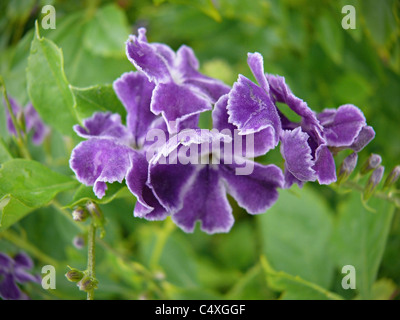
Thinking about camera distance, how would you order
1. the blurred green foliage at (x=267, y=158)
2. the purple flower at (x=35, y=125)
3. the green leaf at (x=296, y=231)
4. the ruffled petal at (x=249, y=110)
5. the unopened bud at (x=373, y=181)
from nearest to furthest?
the ruffled petal at (x=249, y=110), the unopened bud at (x=373, y=181), the blurred green foliage at (x=267, y=158), the purple flower at (x=35, y=125), the green leaf at (x=296, y=231)

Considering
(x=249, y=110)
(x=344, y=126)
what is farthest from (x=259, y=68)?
(x=344, y=126)

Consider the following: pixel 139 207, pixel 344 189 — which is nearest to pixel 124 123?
pixel 139 207

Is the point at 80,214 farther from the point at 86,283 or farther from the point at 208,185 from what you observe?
the point at 208,185

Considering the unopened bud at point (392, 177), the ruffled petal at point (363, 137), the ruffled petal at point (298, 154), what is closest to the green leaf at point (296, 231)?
the unopened bud at point (392, 177)

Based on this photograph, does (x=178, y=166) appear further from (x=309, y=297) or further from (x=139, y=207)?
(x=309, y=297)

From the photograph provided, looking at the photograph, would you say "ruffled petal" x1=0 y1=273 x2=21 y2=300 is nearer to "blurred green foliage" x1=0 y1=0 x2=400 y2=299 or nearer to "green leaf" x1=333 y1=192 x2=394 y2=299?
"blurred green foliage" x1=0 y1=0 x2=400 y2=299

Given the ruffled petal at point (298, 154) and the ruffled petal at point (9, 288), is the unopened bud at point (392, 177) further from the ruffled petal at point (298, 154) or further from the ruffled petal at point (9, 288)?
the ruffled petal at point (9, 288)
